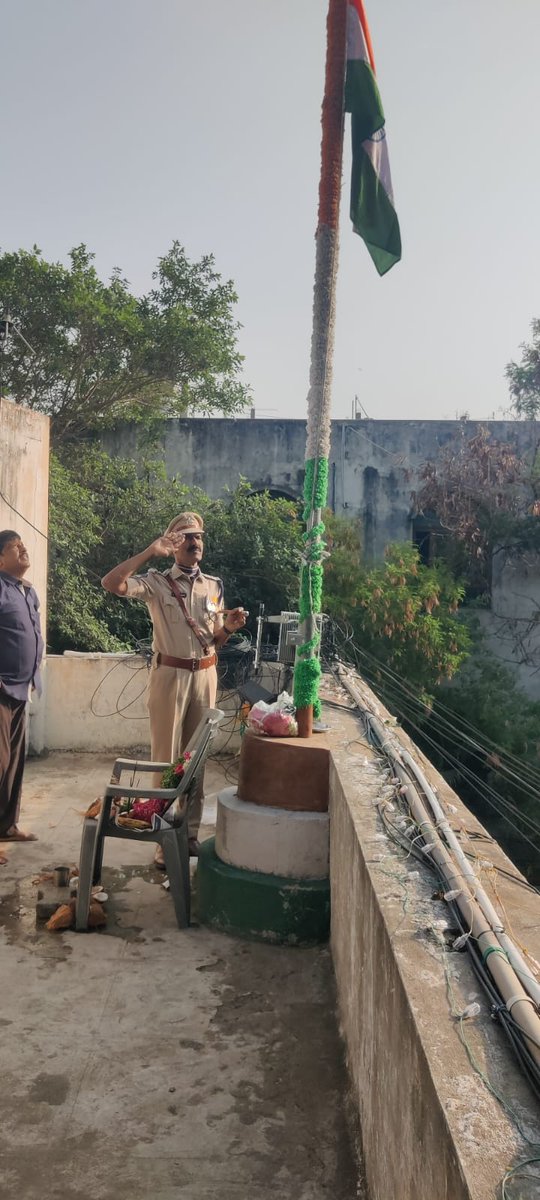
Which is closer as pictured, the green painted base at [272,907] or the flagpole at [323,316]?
the green painted base at [272,907]

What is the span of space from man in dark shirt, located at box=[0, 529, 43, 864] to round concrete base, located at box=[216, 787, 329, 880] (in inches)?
70.1

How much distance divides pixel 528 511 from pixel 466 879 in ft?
43.4

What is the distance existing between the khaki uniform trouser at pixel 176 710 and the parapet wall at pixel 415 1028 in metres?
1.49

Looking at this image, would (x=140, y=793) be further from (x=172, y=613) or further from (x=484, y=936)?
(x=484, y=936)

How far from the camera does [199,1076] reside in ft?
9.02

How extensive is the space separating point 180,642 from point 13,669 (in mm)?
1042

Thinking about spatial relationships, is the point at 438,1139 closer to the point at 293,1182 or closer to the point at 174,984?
the point at 293,1182

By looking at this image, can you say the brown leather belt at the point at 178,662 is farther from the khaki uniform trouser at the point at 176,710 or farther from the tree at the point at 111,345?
the tree at the point at 111,345

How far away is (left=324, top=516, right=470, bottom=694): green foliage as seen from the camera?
1142cm

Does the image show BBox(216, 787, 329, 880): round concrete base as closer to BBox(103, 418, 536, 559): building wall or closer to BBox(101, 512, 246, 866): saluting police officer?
BBox(101, 512, 246, 866): saluting police officer

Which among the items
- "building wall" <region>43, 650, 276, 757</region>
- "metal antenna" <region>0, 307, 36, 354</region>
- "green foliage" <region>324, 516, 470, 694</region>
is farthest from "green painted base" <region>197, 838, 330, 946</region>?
"metal antenna" <region>0, 307, 36, 354</region>

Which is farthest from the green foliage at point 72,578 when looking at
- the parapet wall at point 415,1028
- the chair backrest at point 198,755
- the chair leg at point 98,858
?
the parapet wall at point 415,1028

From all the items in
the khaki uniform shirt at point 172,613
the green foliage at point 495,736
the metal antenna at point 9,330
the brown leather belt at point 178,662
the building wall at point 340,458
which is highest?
the metal antenna at point 9,330

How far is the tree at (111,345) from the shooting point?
1311 cm
